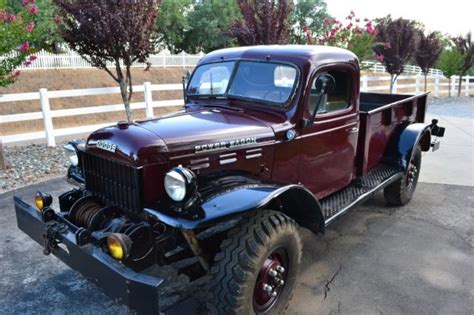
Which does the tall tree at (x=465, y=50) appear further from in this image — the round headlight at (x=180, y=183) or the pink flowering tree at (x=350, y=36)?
the round headlight at (x=180, y=183)

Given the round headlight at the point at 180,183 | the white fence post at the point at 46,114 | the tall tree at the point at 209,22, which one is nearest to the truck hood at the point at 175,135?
the round headlight at the point at 180,183

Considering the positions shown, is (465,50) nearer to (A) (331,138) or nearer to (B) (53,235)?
(A) (331,138)

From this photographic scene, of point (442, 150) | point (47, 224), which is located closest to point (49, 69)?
point (442, 150)

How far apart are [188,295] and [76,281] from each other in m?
1.00

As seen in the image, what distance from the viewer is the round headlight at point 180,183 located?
2.48m

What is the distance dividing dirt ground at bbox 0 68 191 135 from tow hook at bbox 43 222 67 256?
38.7 feet

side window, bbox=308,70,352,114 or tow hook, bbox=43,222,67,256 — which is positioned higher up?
side window, bbox=308,70,352,114

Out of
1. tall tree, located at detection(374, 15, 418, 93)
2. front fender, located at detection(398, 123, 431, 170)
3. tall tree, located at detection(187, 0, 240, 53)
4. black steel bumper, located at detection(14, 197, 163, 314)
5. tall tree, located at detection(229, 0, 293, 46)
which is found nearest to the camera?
black steel bumper, located at detection(14, 197, 163, 314)

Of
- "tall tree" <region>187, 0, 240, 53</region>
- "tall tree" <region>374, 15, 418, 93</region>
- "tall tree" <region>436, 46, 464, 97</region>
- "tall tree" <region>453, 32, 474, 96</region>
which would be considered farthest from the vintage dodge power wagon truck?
"tall tree" <region>187, 0, 240, 53</region>

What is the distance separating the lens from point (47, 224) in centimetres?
287

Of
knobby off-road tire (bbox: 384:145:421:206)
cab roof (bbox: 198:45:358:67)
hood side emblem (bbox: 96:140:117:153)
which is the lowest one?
knobby off-road tire (bbox: 384:145:421:206)

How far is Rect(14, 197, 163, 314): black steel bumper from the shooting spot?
222 cm

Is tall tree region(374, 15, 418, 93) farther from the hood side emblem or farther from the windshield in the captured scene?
the hood side emblem

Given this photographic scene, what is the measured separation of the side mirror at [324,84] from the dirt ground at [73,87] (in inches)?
447
